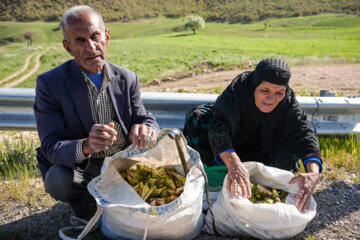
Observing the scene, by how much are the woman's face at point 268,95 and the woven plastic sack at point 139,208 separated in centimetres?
76

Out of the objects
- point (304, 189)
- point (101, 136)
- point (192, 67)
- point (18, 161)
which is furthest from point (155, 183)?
point (192, 67)

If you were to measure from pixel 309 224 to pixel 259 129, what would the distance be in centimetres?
94

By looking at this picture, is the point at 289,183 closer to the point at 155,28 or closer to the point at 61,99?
the point at 61,99

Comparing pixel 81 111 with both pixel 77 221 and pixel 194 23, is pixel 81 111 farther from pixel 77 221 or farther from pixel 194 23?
pixel 194 23

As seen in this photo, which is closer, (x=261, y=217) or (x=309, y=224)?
(x=261, y=217)

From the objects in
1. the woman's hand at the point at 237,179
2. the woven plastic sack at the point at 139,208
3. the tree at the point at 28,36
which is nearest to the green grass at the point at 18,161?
the woven plastic sack at the point at 139,208

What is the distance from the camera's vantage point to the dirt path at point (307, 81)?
5780 millimetres

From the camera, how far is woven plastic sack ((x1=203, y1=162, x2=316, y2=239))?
1914mm

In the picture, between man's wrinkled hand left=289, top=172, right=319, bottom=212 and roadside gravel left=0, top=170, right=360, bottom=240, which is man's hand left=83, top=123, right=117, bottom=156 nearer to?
roadside gravel left=0, top=170, right=360, bottom=240

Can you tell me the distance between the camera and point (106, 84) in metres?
2.23

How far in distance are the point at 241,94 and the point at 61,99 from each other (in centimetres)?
146

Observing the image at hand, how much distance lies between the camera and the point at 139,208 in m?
1.67

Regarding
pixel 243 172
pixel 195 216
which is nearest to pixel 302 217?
pixel 243 172

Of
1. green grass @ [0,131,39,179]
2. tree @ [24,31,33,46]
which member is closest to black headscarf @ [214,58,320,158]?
green grass @ [0,131,39,179]
